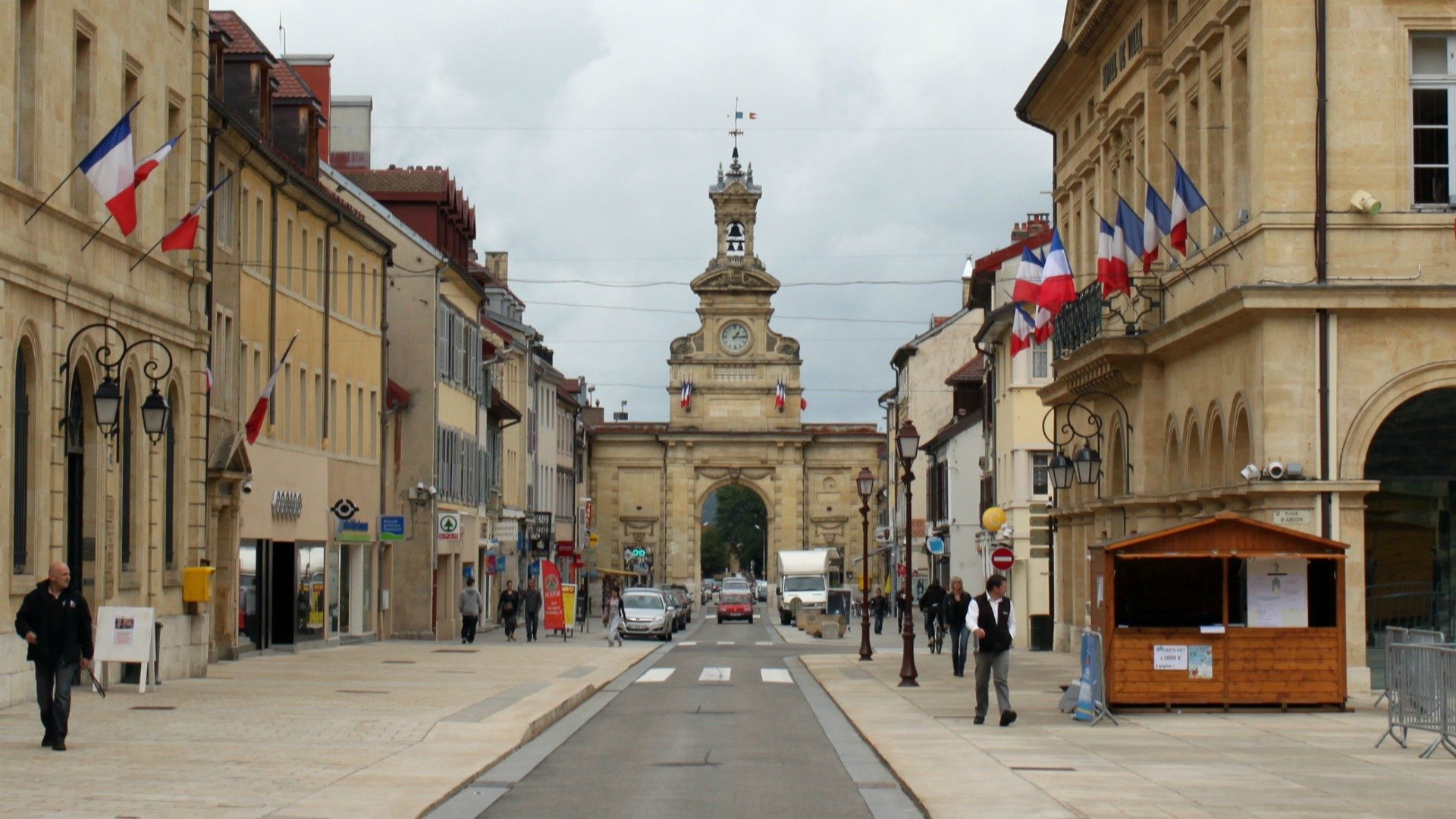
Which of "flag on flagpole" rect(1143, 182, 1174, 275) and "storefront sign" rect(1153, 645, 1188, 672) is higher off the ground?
"flag on flagpole" rect(1143, 182, 1174, 275)

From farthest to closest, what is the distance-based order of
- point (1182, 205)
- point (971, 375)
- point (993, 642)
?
point (971, 375), point (1182, 205), point (993, 642)

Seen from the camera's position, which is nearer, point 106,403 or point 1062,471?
point 106,403

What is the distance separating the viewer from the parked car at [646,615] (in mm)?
58125

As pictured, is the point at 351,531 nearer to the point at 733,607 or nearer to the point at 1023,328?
the point at 1023,328

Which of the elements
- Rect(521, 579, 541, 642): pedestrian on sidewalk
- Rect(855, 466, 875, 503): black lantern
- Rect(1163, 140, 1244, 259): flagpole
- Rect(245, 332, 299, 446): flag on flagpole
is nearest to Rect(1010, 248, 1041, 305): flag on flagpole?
Rect(1163, 140, 1244, 259): flagpole

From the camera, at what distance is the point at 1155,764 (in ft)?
56.1

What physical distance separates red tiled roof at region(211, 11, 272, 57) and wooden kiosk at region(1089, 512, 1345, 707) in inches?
803

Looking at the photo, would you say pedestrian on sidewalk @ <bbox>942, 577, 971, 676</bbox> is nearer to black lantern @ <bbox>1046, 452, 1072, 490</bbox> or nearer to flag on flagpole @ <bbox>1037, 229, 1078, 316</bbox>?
black lantern @ <bbox>1046, 452, 1072, 490</bbox>

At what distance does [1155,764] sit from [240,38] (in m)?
26.5

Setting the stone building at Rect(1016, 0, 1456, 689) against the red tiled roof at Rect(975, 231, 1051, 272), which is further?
the red tiled roof at Rect(975, 231, 1051, 272)

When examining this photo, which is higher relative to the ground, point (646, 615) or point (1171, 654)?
point (1171, 654)

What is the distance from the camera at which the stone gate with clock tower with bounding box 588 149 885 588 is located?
120 metres

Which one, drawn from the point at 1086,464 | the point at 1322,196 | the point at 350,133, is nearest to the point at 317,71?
the point at 350,133

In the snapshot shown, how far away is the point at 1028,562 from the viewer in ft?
182
